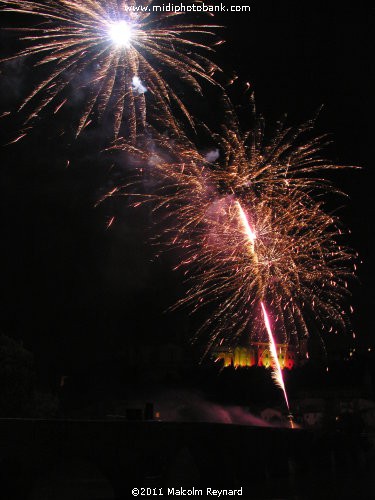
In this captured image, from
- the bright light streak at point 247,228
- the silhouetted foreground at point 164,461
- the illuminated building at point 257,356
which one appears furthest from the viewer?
the illuminated building at point 257,356

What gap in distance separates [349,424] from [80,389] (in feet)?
94.7

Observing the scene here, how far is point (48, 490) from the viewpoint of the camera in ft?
105

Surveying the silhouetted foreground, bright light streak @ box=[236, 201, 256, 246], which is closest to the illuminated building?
the silhouetted foreground

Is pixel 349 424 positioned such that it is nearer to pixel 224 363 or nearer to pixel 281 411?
pixel 281 411

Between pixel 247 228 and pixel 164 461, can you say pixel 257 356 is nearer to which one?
pixel 164 461

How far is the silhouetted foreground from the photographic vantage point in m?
22.7

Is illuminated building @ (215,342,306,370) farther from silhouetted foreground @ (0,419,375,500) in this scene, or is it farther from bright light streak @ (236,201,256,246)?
bright light streak @ (236,201,256,246)

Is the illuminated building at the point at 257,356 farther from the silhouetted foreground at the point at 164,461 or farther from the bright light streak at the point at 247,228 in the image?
the bright light streak at the point at 247,228

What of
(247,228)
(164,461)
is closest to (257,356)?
(164,461)

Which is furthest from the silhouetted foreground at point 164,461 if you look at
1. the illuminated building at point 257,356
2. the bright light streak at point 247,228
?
the illuminated building at point 257,356

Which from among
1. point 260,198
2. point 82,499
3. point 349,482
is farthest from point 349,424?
point 260,198

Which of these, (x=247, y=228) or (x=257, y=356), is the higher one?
(x=257, y=356)

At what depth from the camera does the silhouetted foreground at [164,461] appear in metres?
22.7

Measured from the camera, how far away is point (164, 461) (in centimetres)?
2780
